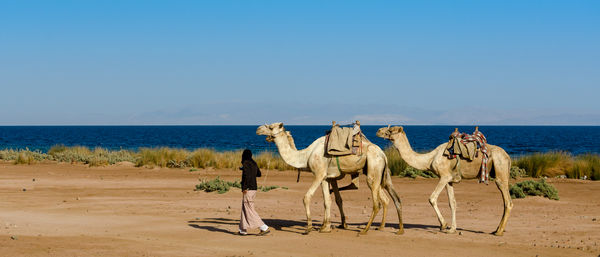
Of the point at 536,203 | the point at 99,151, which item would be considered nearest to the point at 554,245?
the point at 536,203

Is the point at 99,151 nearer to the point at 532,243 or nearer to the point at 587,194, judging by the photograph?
the point at 587,194

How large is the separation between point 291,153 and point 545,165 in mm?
20268

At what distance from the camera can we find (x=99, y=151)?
4156 centimetres

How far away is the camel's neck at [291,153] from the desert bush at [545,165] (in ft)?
63.8

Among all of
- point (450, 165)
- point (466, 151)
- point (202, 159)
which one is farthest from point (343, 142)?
point (202, 159)

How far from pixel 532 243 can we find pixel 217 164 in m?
23.3

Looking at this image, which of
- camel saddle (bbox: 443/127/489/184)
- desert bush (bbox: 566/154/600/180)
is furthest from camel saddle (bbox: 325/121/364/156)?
desert bush (bbox: 566/154/600/180)

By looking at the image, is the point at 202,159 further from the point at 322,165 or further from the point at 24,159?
the point at 322,165

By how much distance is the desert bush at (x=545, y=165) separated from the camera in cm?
3062

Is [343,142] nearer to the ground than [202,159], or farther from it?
farther from it

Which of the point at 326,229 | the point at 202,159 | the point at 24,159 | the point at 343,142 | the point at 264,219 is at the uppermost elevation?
the point at 343,142

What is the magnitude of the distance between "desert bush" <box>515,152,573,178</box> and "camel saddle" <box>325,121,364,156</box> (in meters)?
19.1

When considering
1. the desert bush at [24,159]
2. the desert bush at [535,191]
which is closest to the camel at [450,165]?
the desert bush at [535,191]

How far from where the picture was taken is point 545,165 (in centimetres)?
3088
